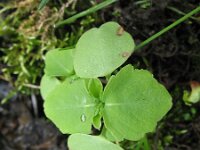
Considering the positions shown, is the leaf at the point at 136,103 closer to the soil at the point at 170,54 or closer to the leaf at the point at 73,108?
the leaf at the point at 73,108

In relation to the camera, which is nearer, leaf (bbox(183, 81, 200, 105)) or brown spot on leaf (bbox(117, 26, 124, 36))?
brown spot on leaf (bbox(117, 26, 124, 36))

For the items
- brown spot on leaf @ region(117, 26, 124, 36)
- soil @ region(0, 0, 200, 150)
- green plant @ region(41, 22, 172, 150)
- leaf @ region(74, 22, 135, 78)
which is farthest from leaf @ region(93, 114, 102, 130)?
soil @ region(0, 0, 200, 150)

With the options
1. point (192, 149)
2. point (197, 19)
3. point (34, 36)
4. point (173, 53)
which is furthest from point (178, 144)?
point (34, 36)

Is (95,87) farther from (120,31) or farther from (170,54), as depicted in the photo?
(170,54)

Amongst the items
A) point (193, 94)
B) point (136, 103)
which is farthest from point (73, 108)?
point (193, 94)

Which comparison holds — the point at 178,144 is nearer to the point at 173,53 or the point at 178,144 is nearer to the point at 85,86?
the point at 173,53

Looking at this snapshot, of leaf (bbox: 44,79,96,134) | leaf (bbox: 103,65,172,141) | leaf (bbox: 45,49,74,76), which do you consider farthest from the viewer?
leaf (bbox: 45,49,74,76)

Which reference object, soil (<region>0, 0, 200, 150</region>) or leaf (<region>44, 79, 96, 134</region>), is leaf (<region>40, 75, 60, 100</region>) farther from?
soil (<region>0, 0, 200, 150</region>)
